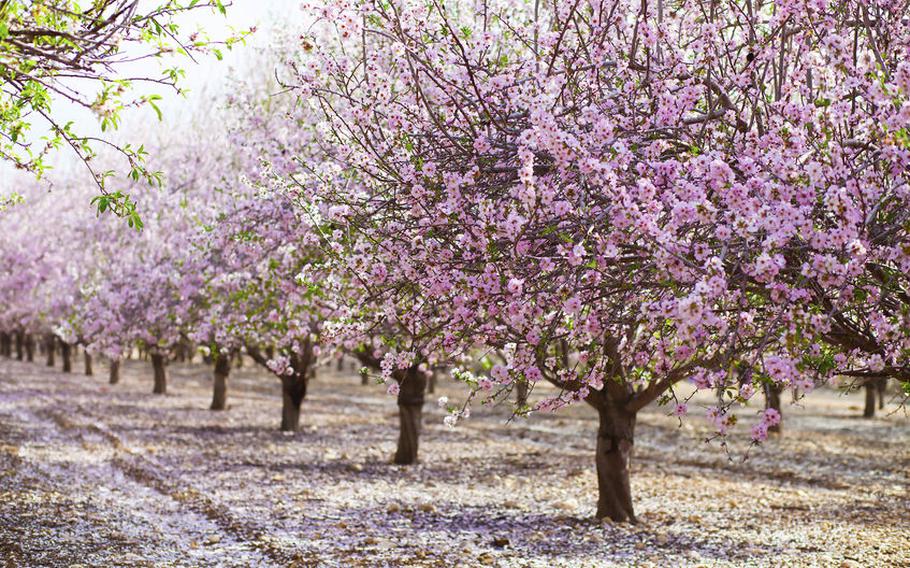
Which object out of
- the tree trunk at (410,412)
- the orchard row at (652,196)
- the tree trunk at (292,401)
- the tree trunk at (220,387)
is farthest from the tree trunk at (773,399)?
the tree trunk at (220,387)

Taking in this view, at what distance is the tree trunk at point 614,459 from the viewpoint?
13.4 meters

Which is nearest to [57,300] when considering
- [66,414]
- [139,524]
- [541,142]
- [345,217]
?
[66,414]

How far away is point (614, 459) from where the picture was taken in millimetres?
13492

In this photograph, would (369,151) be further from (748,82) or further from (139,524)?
(139,524)

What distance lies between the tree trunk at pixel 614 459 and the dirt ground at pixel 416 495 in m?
0.37

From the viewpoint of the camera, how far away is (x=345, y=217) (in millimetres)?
7891

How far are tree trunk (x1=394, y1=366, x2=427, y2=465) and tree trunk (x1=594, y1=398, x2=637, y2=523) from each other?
612 centimetres

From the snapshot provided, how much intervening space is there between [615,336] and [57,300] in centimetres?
3469

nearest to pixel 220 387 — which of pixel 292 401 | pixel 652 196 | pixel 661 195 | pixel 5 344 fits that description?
pixel 292 401

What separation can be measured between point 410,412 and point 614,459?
6.96m

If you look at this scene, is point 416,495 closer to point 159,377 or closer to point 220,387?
point 220,387

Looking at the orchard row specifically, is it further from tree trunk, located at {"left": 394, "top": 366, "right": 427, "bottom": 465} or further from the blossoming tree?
tree trunk, located at {"left": 394, "top": 366, "right": 427, "bottom": 465}

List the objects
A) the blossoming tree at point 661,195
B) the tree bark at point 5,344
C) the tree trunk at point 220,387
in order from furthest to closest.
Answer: the tree bark at point 5,344 → the tree trunk at point 220,387 → the blossoming tree at point 661,195

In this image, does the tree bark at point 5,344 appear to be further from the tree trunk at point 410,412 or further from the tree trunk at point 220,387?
the tree trunk at point 410,412
